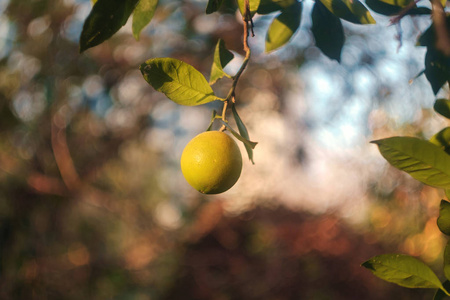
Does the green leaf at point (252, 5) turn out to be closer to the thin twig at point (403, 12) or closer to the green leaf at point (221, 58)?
the green leaf at point (221, 58)

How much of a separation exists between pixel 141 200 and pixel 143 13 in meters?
2.72

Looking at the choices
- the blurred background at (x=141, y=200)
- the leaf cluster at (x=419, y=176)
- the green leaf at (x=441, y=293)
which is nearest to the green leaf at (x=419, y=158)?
the leaf cluster at (x=419, y=176)

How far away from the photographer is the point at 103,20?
42 centimetres

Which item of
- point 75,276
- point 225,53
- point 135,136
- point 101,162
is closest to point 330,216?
point 135,136

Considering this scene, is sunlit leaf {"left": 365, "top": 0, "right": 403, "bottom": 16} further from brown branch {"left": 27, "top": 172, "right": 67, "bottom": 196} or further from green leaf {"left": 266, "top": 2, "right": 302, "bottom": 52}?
brown branch {"left": 27, "top": 172, "right": 67, "bottom": 196}

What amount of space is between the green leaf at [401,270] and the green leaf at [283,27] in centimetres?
39

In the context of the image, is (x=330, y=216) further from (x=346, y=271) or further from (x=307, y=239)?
(x=346, y=271)

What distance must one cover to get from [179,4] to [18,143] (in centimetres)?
154

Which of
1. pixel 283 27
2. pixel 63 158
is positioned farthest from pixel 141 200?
pixel 283 27

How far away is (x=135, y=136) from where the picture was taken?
114 inches

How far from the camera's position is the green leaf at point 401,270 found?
401 mm

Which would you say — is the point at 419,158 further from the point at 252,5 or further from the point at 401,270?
the point at 252,5

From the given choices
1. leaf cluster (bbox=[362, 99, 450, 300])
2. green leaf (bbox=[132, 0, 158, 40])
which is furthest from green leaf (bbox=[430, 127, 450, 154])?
green leaf (bbox=[132, 0, 158, 40])

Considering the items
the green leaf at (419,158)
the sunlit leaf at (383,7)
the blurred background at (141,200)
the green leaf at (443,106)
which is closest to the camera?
the green leaf at (419,158)
